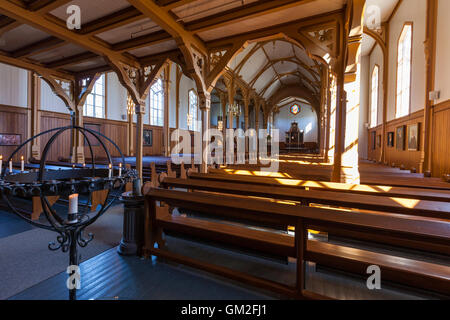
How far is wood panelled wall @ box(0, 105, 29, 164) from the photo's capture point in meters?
8.40

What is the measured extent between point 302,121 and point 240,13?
23.5 m

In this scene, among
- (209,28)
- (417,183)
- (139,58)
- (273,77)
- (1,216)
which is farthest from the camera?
(273,77)

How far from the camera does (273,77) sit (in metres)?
19.0

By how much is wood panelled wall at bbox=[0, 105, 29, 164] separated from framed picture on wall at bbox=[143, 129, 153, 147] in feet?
Answer: 19.7

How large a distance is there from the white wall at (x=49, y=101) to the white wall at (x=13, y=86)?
57cm

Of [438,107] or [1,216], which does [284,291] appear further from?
[438,107]

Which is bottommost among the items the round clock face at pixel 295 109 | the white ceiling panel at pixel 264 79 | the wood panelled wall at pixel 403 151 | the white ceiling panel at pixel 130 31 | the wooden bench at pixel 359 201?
the wooden bench at pixel 359 201

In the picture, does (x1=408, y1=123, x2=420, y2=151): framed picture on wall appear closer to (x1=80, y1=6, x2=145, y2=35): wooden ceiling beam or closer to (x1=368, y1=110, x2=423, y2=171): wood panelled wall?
(x1=368, y1=110, x2=423, y2=171): wood panelled wall

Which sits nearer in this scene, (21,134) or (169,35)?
(169,35)

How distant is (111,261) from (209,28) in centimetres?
451

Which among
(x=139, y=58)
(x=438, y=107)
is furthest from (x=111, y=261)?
(x=438, y=107)

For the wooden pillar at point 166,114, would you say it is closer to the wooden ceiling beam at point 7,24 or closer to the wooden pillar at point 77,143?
the wooden pillar at point 77,143

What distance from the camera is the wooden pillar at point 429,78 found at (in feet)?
19.2

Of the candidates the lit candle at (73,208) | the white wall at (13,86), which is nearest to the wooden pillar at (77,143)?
the white wall at (13,86)
